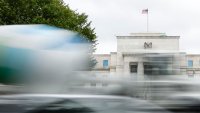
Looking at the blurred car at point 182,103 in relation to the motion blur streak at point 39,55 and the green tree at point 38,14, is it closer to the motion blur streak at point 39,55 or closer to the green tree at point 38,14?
the motion blur streak at point 39,55

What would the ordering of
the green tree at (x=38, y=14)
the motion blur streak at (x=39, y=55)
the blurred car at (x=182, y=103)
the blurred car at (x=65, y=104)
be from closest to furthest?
1. the blurred car at (x=65, y=104)
2. the motion blur streak at (x=39, y=55)
3. the blurred car at (x=182, y=103)
4. the green tree at (x=38, y=14)

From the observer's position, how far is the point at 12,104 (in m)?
4.56

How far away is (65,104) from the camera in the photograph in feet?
15.2

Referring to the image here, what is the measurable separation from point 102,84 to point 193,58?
98882 mm

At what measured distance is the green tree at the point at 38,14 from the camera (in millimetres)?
40472

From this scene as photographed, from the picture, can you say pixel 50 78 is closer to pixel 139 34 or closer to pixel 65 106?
pixel 65 106

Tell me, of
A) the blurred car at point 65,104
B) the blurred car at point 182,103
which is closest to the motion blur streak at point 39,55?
the blurred car at point 182,103

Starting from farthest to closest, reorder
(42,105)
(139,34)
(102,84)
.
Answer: (139,34), (102,84), (42,105)

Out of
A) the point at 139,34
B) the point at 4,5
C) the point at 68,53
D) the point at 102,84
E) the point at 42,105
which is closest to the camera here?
the point at 42,105

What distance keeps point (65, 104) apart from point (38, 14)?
3937 centimetres

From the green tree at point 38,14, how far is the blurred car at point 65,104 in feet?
112

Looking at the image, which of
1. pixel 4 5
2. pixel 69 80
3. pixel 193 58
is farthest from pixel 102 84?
pixel 193 58

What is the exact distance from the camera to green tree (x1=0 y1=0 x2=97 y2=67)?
40.5m

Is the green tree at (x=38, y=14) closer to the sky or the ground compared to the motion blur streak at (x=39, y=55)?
closer to the sky
